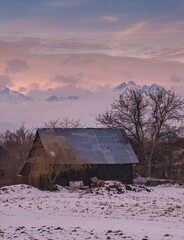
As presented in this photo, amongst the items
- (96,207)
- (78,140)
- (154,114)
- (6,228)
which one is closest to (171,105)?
(154,114)

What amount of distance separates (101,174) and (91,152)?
254 centimetres

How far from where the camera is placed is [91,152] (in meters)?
53.0

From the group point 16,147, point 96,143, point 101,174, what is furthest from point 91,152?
point 16,147

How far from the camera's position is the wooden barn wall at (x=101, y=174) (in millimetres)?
50875

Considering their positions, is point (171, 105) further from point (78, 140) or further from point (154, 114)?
point (78, 140)

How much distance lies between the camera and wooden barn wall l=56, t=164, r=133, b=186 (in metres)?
50.9

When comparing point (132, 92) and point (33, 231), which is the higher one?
point (132, 92)

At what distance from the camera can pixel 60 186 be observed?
155 ft

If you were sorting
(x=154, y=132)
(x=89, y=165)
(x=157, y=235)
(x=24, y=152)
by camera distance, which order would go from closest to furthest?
(x=157, y=235) < (x=89, y=165) < (x=154, y=132) < (x=24, y=152)

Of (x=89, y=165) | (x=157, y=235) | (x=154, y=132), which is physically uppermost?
(x=154, y=132)

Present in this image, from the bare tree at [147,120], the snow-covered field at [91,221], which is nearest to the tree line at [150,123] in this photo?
the bare tree at [147,120]

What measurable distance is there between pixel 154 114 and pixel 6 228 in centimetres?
4477

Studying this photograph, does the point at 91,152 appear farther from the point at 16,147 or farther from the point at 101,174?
the point at 16,147

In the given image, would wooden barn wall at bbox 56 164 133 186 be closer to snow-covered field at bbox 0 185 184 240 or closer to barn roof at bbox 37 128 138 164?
barn roof at bbox 37 128 138 164
